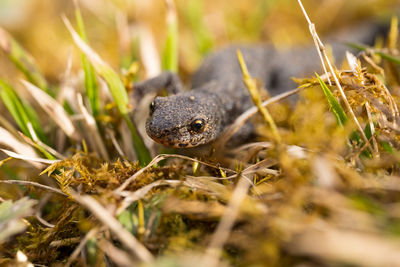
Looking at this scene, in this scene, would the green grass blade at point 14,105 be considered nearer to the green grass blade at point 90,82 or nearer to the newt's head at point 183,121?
the green grass blade at point 90,82

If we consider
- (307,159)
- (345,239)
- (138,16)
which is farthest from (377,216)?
(138,16)

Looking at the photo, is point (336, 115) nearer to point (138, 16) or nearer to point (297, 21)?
point (138, 16)

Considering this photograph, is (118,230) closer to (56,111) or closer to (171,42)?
(56,111)

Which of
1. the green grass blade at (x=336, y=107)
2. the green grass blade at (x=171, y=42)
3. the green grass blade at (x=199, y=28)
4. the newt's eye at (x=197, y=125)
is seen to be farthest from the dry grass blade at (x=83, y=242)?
the green grass blade at (x=199, y=28)

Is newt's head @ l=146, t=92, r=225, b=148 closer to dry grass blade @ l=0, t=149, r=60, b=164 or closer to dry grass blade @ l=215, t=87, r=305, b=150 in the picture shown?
dry grass blade @ l=215, t=87, r=305, b=150

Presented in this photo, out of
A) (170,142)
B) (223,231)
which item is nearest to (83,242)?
(223,231)

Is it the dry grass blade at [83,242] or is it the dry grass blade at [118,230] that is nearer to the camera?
the dry grass blade at [118,230]
